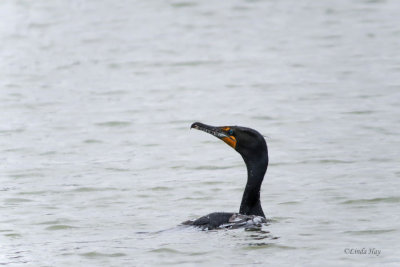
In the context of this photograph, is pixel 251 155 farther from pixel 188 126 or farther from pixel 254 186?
pixel 188 126

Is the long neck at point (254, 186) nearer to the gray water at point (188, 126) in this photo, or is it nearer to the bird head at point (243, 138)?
the bird head at point (243, 138)

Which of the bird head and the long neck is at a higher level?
the bird head

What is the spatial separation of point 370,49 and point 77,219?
10.8 m

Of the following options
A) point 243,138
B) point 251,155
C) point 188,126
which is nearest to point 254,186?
point 251,155

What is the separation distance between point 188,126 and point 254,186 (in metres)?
5.71

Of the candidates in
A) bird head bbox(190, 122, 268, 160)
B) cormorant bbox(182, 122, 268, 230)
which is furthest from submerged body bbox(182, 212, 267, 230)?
bird head bbox(190, 122, 268, 160)

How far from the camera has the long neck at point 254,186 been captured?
1033 centimetres

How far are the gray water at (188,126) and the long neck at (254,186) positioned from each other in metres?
0.28

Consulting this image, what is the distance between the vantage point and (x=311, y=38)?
70.8 ft

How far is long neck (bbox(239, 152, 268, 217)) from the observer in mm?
10328

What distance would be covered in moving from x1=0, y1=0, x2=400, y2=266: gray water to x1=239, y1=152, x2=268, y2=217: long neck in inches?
11.0

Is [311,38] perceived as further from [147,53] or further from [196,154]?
[196,154]

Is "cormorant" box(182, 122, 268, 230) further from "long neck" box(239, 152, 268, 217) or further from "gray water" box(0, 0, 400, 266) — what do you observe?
"gray water" box(0, 0, 400, 266)

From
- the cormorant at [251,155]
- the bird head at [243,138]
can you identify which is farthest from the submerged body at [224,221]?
the bird head at [243,138]
